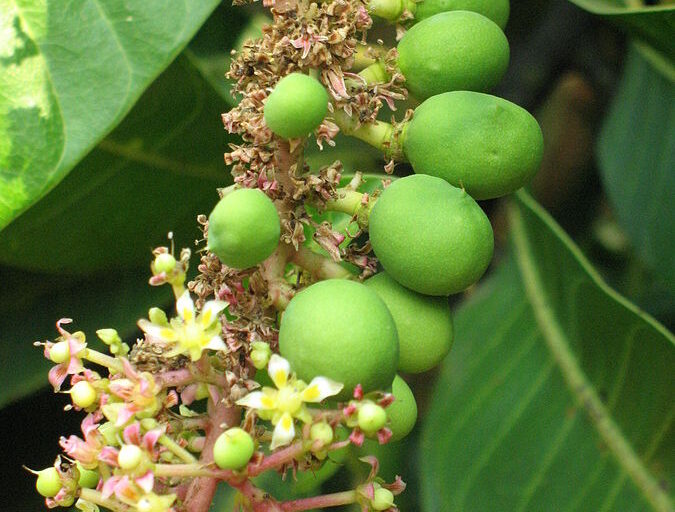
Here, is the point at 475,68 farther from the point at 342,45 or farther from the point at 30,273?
the point at 30,273

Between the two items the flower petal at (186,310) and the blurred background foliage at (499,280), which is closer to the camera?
the flower petal at (186,310)

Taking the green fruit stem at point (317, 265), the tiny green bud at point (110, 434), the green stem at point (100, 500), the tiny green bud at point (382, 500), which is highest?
the green fruit stem at point (317, 265)

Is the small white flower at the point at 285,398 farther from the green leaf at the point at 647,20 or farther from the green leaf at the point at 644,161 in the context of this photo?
the green leaf at the point at 644,161

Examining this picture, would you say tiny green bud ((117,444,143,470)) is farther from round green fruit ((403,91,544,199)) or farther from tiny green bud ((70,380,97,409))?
round green fruit ((403,91,544,199))

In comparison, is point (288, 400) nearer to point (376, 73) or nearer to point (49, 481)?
point (49, 481)

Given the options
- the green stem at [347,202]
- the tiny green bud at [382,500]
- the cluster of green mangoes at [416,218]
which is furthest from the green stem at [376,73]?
the tiny green bud at [382,500]
